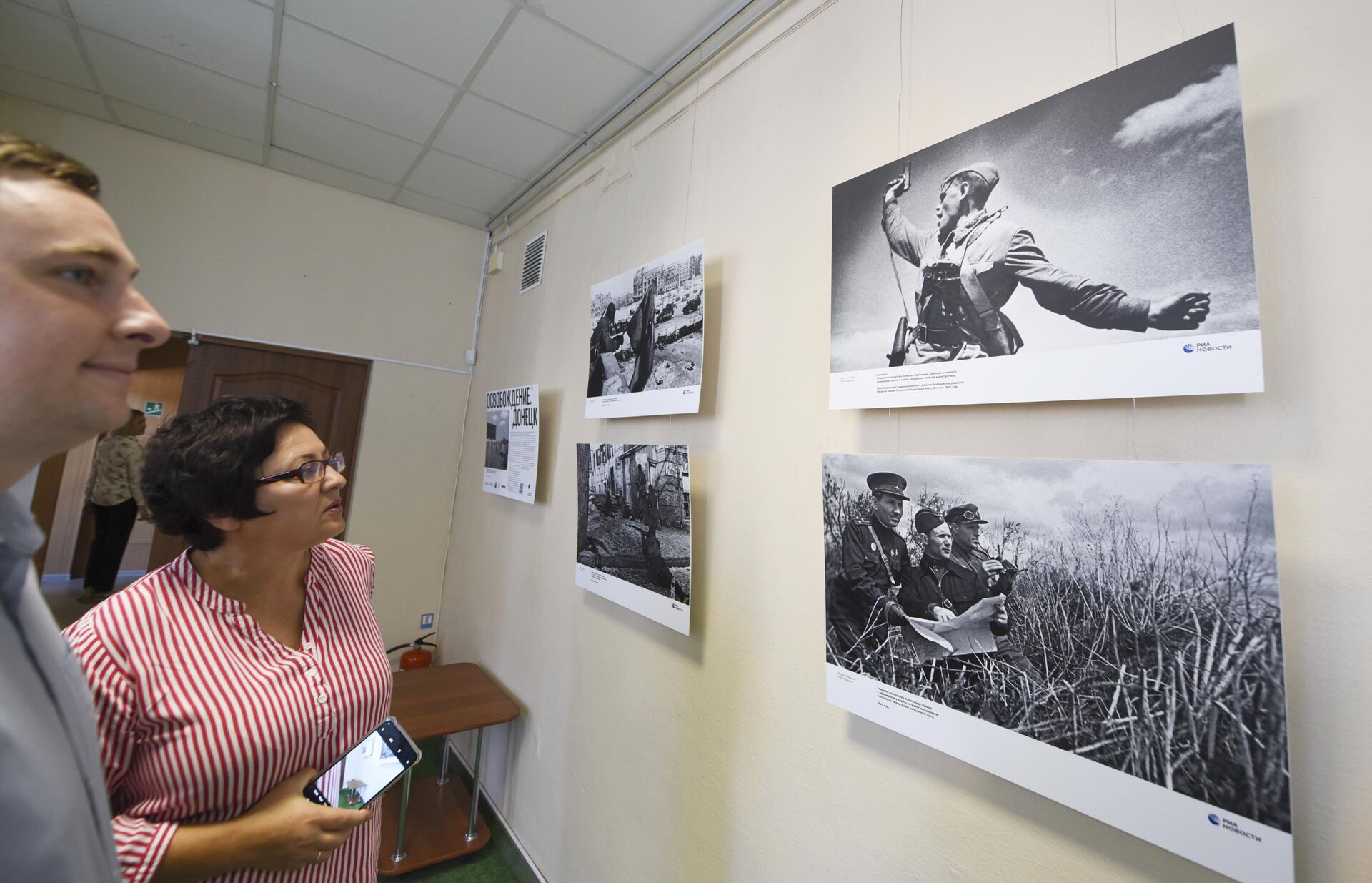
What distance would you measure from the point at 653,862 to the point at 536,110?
8.68 feet

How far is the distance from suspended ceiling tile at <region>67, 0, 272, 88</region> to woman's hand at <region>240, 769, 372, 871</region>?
2342 mm

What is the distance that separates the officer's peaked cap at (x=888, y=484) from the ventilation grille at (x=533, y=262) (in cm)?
210

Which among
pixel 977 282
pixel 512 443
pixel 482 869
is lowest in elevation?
pixel 482 869

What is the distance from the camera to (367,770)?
959 millimetres

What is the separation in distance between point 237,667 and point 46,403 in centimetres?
69

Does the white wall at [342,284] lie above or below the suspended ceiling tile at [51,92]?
below

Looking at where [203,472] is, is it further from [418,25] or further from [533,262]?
[533,262]

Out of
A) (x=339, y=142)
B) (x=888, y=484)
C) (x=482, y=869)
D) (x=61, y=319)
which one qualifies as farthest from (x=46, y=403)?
(x=339, y=142)

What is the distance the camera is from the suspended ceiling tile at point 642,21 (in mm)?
1548

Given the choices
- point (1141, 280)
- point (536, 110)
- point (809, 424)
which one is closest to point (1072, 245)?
point (1141, 280)

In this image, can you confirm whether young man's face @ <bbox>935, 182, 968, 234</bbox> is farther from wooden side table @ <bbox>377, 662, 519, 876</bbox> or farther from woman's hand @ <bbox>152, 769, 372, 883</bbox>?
wooden side table @ <bbox>377, 662, 519, 876</bbox>

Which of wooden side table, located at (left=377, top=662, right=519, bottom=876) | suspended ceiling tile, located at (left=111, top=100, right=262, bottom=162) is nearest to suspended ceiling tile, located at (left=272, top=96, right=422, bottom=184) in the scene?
suspended ceiling tile, located at (left=111, top=100, right=262, bottom=162)

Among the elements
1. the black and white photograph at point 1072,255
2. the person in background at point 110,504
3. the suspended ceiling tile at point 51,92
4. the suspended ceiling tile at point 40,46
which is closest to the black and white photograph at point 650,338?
the black and white photograph at point 1072,255

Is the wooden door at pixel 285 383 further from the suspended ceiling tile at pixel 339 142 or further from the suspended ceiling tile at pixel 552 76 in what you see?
the suspended ceiling tile at pixel 552 76
